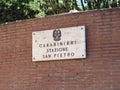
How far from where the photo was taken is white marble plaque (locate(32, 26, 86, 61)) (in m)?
8.20

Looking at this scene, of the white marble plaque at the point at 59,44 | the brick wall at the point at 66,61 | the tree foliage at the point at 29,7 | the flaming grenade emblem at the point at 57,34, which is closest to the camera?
the brick wall at the point at 66,61

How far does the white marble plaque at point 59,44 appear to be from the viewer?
8.20 meters

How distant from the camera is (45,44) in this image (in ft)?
28.8

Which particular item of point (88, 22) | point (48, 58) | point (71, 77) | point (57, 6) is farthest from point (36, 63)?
point (57, 6)

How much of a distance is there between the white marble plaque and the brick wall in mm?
110

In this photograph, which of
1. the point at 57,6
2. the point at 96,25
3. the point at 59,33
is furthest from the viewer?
the point at 57,6

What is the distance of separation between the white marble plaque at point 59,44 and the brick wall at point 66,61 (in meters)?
0.11

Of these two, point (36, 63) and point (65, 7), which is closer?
point (36, 63)

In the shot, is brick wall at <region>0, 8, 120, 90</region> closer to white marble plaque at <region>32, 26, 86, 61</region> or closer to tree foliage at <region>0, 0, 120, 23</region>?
white marble plaque at <region>32, 26, 86, 61</region>

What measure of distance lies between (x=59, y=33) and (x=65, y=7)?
9074 millimetres

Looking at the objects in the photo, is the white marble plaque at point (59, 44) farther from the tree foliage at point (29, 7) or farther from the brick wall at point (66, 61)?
the tree foliage at point (29, 7)

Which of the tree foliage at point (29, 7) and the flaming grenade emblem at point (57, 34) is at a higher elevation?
the tree foliage at point (29, 7)

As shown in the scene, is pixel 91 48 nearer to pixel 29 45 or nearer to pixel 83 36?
pixel 83 36

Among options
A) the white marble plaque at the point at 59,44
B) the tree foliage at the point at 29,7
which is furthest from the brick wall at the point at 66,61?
the tree foliage at the point at 29,7
